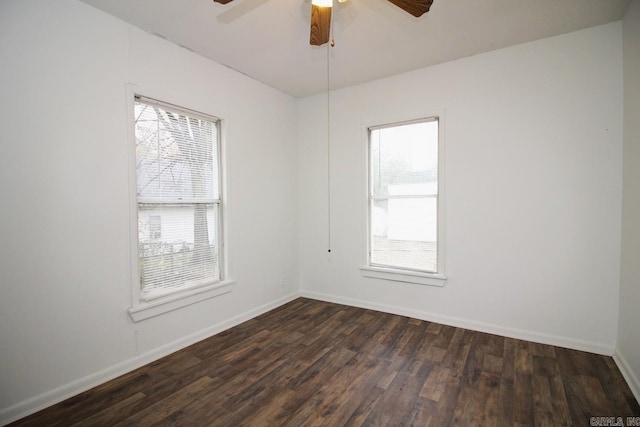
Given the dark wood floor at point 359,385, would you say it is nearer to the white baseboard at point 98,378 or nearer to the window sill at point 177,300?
the white baseboard at point 98,378

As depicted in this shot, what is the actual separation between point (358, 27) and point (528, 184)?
6.84 ft

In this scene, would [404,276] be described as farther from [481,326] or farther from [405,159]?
[405,159]

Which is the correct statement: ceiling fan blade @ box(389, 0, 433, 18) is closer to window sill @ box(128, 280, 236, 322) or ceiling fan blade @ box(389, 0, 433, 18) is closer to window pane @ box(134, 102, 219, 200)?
window pane @ box(134, 102, 219, 200)

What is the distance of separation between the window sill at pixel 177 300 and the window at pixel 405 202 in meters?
1.71

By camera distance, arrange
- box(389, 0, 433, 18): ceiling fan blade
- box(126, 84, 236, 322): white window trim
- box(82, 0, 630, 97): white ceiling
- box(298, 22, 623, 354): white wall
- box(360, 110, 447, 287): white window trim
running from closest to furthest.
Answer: box(389, 0, 433, 18): ceiling fan blade → box(82, 0, 630, 97): white ceiling → box(126, 84, 236, 322): white window trim → box(298, 22, 623, 354): white wall → box(360, 110, 447, 287): white window trim

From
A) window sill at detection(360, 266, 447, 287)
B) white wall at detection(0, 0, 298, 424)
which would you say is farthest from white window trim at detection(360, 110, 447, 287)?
white wall at detection(0, 0, 298, 424)

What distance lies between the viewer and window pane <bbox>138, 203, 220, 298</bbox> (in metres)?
2.56

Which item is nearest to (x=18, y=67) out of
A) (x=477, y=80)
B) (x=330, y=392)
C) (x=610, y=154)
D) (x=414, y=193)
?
(x=330, y=392)

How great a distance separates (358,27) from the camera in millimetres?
2504

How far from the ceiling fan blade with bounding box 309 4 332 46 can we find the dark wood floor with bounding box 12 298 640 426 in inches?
98.8

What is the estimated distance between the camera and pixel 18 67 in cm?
187

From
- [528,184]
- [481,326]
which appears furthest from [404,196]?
[481,326]

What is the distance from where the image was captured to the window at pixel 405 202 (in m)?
3.33

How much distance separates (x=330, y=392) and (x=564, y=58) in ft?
11.1
